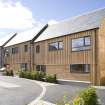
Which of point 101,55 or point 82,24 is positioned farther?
point 82,24

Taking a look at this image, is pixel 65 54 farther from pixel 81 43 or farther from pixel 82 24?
pixel 82 24

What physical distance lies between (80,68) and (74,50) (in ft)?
8.08

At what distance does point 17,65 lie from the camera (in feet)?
157

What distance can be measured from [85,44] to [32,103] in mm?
14461

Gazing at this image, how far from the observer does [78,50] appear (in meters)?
30.9

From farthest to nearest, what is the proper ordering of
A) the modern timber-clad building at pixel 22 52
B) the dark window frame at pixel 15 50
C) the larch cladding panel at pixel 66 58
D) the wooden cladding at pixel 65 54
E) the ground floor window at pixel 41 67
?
the dark window frame at pixel 15 50 → the modern timber-clad building at pixel 22 52 → the ground floor window at pixel 41 67 → the wooden cladding at pixel 65 54 → the larch cladding panel at pixel 66 58

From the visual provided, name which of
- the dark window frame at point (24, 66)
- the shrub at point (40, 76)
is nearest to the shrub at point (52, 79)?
the shrub at point (40, 76)

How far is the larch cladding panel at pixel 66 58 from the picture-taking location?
28.8m

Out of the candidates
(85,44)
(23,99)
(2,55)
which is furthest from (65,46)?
(2,55)

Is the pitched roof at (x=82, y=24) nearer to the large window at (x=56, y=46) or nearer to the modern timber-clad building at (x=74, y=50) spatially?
the modern timber-clad building at (x=74, y=50)

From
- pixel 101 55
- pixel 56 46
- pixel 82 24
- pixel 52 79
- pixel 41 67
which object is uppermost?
pixel 82 24

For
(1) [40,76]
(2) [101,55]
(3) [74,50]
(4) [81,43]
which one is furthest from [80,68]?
(1) [40,76]

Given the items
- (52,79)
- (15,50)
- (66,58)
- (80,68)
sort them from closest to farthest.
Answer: (80,68), (52,79), (66,58), (15,50)

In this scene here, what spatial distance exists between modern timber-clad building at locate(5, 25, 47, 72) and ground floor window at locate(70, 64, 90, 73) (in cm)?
1210
